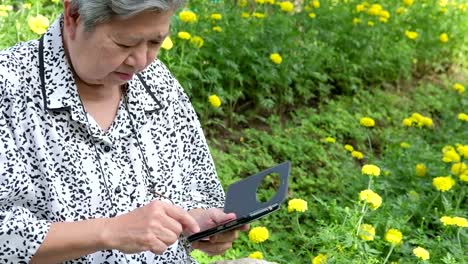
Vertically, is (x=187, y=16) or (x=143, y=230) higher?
(x=143, y=230)

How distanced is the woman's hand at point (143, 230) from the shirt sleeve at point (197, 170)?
0.48 m

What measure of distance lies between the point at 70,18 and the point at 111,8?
16 cm

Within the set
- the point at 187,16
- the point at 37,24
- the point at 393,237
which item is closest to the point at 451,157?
the point at 393,237

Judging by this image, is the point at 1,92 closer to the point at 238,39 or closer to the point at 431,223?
the point at 431,223

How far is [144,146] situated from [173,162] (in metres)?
0.12

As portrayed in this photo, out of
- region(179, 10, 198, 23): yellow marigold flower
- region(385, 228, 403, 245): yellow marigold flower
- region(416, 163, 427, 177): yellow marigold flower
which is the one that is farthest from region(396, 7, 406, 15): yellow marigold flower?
region(385, 228, 403, 245): yellow marigold flower

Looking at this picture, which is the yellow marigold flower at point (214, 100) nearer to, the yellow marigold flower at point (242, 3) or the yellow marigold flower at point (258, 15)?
the yellow marigold flower at point (258, 15)

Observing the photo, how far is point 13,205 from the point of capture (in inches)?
81.7

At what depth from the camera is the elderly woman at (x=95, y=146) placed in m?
1.98

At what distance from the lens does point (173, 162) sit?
2.41m

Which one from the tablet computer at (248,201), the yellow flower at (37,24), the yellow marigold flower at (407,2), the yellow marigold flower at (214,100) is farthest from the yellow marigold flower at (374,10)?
the tablet computer at (248,201)

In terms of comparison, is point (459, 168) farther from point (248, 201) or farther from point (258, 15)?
point (248, 201)

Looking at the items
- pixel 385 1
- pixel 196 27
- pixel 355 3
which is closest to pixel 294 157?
pixel 196 27

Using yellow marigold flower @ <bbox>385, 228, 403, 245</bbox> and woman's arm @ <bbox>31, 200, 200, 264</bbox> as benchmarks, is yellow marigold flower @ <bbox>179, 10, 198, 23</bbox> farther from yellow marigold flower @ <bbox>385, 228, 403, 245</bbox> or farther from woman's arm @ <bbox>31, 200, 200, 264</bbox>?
woman's arm @ <bbox>31, 200, 200, 264</bbox>
